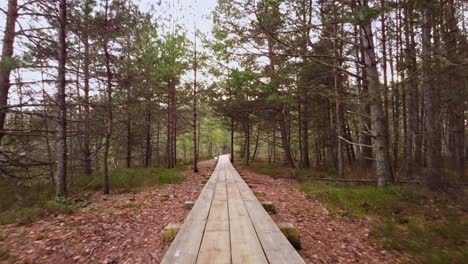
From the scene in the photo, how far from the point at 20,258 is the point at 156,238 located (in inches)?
85.6

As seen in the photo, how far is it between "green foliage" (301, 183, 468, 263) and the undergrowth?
763 cm

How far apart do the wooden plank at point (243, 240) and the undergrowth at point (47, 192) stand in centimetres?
504

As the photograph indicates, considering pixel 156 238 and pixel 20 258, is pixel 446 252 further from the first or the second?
pixel 20 258

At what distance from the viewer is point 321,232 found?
219 inches

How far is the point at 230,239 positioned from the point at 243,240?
0.20 metres

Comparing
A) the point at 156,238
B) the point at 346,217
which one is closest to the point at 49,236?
the point at 156,238

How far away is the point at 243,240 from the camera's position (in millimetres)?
3539

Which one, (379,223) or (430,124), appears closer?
(379,223)

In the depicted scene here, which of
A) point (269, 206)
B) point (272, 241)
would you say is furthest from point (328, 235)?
point (272, 241)

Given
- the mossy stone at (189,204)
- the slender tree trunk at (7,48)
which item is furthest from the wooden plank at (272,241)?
the slender tree trunk at (7,48)

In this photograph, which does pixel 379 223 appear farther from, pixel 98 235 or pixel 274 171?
pixel 274 171

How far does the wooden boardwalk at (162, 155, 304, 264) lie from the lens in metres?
2.97

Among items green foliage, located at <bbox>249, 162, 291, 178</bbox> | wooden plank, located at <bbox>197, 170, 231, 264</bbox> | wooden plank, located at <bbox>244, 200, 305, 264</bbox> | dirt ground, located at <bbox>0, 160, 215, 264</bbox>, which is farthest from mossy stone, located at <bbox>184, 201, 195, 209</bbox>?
green foliage, located at <bbox>249, 162, 291, 178</bbox>

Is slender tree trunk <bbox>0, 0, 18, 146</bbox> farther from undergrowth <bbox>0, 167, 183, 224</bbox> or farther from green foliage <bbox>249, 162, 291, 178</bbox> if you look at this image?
green foliage <bbox>249, 162, 291, 178</bbox>
